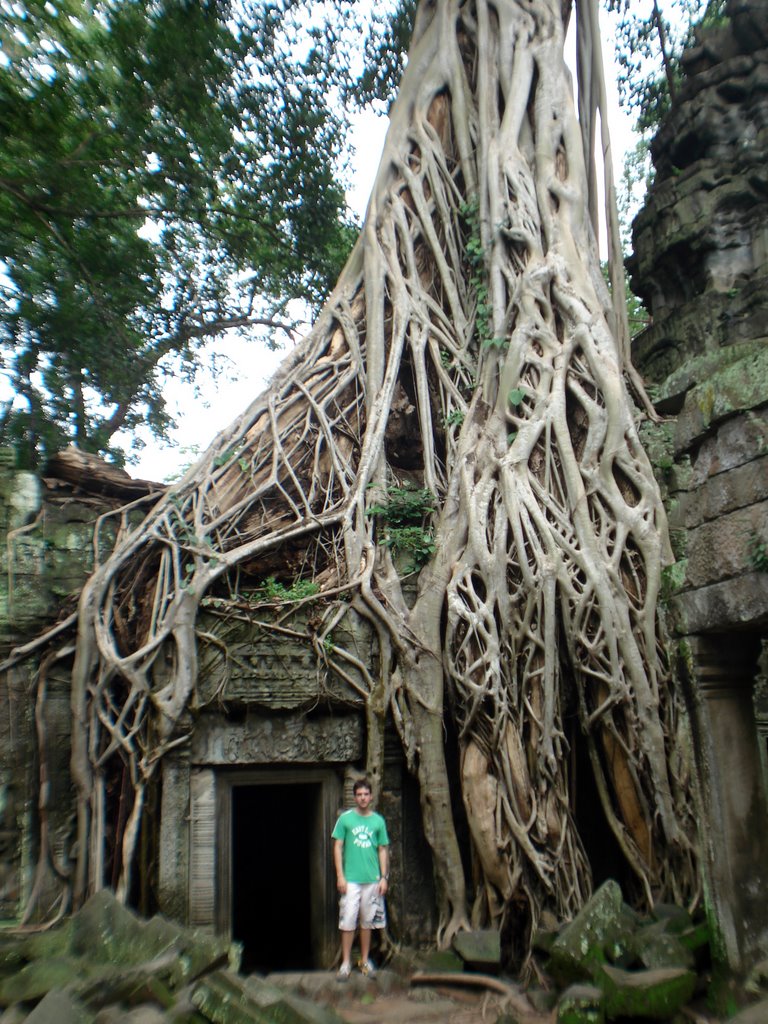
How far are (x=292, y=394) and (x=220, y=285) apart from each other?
4129mm

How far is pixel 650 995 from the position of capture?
302 centimetres

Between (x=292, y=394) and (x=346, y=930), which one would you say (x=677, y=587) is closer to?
(x=346, y=930)

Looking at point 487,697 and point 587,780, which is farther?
point 587,780

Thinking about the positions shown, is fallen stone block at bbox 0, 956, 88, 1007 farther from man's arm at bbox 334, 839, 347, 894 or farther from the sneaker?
the sneaker

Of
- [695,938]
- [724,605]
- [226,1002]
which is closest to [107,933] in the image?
[226,1002]

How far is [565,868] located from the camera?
479 centimetres

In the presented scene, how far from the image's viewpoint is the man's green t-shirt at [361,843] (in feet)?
14.8

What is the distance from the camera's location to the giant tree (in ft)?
16.0

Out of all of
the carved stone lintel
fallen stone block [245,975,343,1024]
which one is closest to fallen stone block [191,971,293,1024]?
fallen stone block [245,975,343,1024]

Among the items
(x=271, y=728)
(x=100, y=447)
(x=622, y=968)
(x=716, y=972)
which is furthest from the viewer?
(x=100, y=447)

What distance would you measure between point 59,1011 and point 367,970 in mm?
2320

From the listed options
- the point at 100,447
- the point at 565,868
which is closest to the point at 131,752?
the point at 565,868

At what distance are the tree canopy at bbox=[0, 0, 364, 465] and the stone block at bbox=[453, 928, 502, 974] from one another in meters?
5.45

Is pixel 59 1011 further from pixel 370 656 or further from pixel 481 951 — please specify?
pixel 370 656
